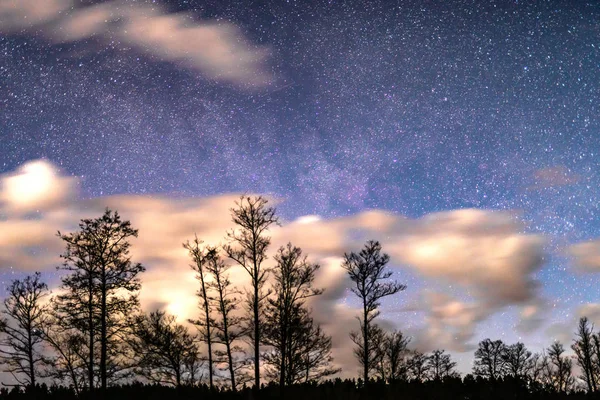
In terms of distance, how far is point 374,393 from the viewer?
8461 millimetres

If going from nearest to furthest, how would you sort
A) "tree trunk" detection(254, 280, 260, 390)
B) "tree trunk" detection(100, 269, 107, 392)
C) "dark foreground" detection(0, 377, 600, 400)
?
"dark foreground" detection(0, 377, 600, 400) < "tree trunk" detection(100, 269, 107, 392) < "tree trunk" detection(254, 280, 260, 390)

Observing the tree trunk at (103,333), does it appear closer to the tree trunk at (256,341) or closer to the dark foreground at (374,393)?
the tree trunk at (256,341)

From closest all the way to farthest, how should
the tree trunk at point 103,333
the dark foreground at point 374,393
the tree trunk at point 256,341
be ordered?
1. the dark foreground at point 374,393
2. the tree trunk at point 103,333
3. the tree trunk at point 256,341

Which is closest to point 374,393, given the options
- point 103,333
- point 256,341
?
point 256,341

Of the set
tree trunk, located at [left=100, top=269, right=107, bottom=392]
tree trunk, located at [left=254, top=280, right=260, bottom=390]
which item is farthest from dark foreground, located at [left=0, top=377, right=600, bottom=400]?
tree trunk, located at [left=254, top=280, right=260, bottom=390]

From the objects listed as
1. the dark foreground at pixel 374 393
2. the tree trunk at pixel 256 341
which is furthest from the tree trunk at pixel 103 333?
the dark foreground at pixel 374 393

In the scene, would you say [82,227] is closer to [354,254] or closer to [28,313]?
[28,313]

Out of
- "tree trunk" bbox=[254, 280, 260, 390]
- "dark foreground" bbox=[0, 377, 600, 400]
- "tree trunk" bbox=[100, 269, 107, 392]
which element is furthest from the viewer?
"tree trunk" bbox=[254, 280, 260, 390]

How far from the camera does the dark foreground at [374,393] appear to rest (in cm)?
762

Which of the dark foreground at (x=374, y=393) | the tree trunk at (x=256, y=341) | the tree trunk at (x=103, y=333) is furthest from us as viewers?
the tree trunk at (x=256, y=341)

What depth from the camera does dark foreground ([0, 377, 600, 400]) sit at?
7.62 m

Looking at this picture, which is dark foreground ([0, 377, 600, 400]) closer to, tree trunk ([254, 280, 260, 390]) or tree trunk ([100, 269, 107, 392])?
tree trunk ([100, 269, 107, 392])

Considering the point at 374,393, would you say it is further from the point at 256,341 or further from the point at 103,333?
the point at 103,333

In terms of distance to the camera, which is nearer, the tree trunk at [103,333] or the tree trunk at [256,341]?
the tree trunk at [103,333]
